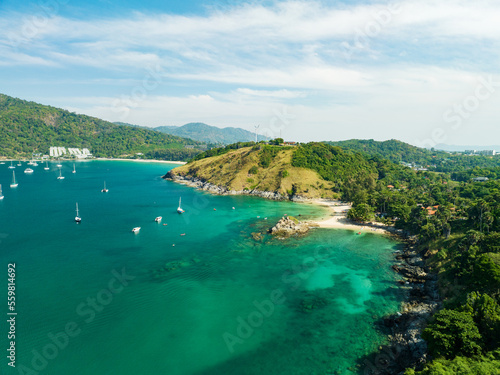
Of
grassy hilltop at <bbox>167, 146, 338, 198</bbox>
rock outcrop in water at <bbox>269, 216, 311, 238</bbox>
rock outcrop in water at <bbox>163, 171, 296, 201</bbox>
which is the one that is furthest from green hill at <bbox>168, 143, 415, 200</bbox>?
rock outcrop in water at <bbox>269, 216, 311, 238</bbox>

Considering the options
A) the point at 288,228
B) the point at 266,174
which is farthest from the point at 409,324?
the point at 266,174

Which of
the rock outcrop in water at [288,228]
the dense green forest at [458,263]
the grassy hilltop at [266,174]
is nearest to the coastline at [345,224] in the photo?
the dense green forest at [458,263]

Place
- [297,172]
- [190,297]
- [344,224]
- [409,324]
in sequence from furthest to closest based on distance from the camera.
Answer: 1. [297,172]
2. [344,224]
3. [190,297]
4. [409,324]

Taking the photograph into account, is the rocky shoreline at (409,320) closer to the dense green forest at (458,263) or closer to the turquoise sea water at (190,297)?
the turquoise sea water at (190,297)

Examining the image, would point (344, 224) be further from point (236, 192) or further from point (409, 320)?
point (236, 192)

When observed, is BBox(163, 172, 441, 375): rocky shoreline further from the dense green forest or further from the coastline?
the coastline

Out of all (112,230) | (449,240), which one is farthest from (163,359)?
(449,240)
